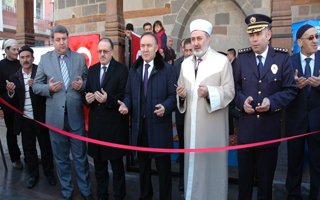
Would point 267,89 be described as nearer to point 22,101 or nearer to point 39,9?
point 22,101

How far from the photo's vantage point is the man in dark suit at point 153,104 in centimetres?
358

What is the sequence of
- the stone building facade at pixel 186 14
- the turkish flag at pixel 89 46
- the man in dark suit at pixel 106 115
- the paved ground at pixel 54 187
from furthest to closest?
1. the stone building facade at pixel 186 14
2. the turkish flag at pixel 89 46
3. the paved ground at pixel 54 187
4. the man in dark suit at pixel 106 115

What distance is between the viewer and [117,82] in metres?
3.89

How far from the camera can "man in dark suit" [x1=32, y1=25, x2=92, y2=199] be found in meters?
4.04

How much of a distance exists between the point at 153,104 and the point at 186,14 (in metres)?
5.51

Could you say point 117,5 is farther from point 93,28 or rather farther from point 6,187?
point 93,28

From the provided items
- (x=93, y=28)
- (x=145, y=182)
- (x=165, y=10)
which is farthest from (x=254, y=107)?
(x=93, y=28)

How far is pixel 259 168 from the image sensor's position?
3230mm

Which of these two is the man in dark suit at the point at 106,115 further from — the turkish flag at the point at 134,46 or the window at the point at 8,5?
the window at the point at 8,5

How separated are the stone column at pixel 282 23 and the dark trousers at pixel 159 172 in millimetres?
2288

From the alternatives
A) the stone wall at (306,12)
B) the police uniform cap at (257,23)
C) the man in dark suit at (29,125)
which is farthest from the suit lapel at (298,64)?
the stone wall at (306,12)

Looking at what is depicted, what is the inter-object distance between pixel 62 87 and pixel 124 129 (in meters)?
0.93

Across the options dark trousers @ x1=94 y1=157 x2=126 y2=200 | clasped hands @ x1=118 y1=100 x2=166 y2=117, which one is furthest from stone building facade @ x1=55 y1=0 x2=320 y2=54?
dark trousers @ x1=94 y1=157 x2=126 y2=200

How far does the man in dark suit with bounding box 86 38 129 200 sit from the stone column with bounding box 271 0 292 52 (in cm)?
218
